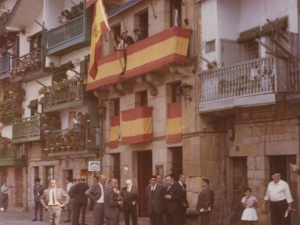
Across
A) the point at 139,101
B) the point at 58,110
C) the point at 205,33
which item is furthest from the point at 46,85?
the point at 205,33

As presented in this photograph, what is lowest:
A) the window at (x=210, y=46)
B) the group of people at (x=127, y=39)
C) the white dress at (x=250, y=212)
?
the white dress at (x=250, y=212)

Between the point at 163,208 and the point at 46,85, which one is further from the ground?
the point at 46,85

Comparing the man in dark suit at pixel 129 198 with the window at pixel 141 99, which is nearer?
the man in dark suit at pixel 129 198

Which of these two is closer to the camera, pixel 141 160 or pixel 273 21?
pixel 273 21

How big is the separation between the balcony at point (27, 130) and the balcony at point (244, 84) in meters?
14.0

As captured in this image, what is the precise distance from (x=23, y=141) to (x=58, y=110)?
4348mm

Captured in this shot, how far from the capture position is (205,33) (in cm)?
2220

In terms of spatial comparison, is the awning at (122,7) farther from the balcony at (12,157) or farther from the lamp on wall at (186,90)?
the balcony at (12,157)

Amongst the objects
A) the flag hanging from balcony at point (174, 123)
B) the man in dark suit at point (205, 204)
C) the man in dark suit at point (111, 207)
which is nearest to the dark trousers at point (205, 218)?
the man in dark suit at point (205, 204)

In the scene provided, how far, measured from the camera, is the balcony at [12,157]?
120 ft

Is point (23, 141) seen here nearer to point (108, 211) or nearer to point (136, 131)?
point (136, 131)

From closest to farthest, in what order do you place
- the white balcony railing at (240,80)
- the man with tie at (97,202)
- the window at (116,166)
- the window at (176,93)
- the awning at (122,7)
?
the white balcony railing at (240,80), the man with tie at (97,202), the window at (176,93), the awning at (122,7), the window at (116,166)

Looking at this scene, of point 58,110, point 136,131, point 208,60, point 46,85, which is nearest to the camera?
point 208,60

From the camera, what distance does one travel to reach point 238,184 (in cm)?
2198
